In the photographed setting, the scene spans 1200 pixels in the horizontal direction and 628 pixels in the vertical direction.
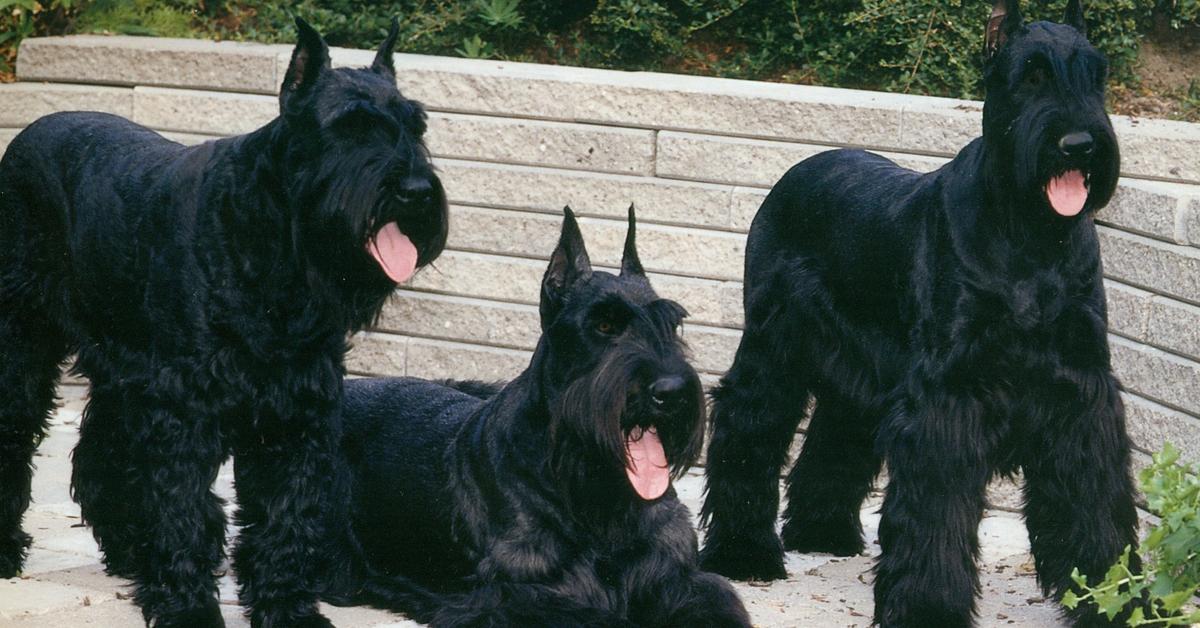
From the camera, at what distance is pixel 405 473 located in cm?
604

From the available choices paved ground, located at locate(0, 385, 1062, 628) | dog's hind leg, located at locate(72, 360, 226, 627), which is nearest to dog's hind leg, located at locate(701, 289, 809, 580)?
paved ground, located at locate(0, 385, 1062, 628)

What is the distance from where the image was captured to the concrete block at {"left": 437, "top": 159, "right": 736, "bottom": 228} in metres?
8.05

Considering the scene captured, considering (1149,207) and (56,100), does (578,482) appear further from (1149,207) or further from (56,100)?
(56,100)

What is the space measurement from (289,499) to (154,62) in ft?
12.5

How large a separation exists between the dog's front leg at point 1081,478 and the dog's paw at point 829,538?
1147mm

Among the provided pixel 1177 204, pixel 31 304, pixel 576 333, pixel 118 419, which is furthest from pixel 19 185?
pixel 1177 204

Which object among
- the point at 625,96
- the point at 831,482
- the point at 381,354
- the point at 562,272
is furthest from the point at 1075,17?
the point at 381,354

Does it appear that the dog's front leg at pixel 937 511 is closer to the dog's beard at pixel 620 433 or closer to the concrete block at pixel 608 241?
the dog's beard at pixel 620 433

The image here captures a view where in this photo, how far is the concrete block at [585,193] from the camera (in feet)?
26.4

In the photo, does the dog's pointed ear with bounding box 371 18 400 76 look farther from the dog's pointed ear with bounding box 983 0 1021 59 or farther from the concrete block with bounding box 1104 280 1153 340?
the concrete block with bounding box 1104 280 1153 340

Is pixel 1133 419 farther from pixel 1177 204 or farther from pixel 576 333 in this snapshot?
pixel 576 333

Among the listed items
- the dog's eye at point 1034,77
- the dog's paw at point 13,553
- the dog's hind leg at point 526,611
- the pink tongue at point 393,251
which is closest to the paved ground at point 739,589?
the dog's paw at point 13,553

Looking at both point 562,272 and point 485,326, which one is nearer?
point 562,272

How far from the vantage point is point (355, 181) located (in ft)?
16.6
